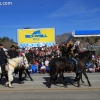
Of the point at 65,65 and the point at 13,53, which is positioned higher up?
the point at 13,53

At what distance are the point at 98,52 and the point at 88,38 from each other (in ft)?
25.3

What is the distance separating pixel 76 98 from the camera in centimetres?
859

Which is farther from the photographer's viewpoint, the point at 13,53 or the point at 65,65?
the point at 13,53

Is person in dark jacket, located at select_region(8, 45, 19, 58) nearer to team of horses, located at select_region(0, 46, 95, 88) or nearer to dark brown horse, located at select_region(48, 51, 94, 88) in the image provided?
team of horses, located at select_region(0, 46, 95, 88)

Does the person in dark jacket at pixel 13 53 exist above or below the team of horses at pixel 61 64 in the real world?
→ above

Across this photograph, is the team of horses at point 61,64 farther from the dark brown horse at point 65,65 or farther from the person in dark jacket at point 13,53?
the person in dark jacket at point 13,53

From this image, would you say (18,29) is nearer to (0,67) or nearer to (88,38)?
(88,38)

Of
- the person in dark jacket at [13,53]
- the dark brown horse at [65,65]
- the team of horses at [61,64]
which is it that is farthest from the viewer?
the person in dark jacket at [13,53]

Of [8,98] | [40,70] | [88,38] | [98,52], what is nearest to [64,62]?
[8,98]

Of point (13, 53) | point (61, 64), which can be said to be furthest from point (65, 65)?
point (13, 53)

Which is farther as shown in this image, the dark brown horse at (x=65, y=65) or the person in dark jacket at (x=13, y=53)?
the person in dark jacket at (x=13, y=53)

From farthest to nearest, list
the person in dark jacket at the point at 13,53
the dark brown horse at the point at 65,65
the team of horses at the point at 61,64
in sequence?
the person in dark jacket at the point at 13,53 < the dark brown horse at the point at 65,65 < the team of horses at the point at 61,64

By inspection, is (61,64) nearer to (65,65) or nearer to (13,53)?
(65,65)

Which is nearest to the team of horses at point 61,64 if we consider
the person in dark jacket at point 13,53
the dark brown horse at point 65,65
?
the dark brown horse at point 65,65
